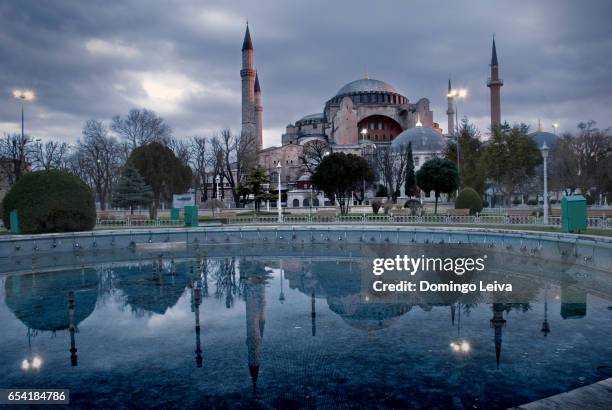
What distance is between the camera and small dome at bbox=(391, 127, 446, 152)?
66.6 metres

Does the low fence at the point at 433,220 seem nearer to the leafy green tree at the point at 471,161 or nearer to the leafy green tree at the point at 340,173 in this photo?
the leafy green tree at the point at 340,173

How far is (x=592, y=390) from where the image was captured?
4367mm

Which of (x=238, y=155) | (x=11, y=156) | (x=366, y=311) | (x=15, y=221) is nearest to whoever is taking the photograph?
(x=366, y=311)

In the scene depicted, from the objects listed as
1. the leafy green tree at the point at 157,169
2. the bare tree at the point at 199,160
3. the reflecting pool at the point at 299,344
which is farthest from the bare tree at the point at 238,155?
the reflecting pool at the point at 299,344

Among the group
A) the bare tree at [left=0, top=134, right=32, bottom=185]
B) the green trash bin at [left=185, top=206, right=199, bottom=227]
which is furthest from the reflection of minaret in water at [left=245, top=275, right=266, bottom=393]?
the bare tree at [left=0, top=134, right=32, bottom=185]

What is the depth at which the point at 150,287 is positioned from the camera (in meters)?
12.8

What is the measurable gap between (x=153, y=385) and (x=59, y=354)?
2.27m

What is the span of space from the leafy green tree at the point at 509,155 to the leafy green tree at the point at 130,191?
86.0ft

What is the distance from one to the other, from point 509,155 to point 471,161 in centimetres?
352

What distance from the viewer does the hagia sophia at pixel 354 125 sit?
214ft

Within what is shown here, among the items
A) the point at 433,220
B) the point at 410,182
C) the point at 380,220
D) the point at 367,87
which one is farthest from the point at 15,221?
the point at 367,87

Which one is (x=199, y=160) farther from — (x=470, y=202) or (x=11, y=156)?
(x=470, y=202)

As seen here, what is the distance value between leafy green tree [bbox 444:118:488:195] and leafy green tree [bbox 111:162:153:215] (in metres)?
23.6

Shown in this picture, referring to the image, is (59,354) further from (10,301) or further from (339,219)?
(339,219)
